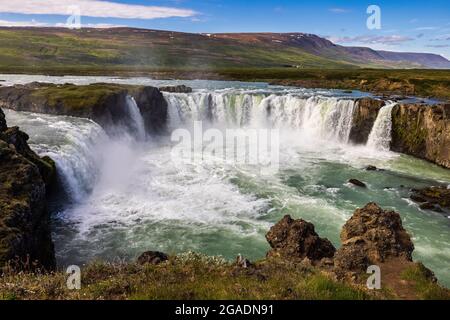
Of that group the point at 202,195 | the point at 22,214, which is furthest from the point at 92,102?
the point at 22,214

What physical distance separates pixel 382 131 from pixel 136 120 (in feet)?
113

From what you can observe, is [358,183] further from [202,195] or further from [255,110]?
[255,110]

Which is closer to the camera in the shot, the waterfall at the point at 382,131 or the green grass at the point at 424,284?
the green grass at the point at 424,284

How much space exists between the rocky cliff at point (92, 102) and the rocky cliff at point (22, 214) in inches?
1126

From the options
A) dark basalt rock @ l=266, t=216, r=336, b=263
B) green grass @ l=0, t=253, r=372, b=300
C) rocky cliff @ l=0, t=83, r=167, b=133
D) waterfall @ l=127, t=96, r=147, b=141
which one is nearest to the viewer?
green grass @ l=0, t=253, r=372, b=300

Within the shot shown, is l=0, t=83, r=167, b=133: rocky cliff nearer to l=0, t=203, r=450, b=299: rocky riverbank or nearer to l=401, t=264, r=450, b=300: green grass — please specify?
l=0, t=203, r=450, b=299: rocky riverbank

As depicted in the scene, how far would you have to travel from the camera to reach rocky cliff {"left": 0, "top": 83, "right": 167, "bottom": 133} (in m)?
51.9

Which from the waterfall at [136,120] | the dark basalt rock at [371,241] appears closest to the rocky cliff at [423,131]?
the dark basalt rock at [371,241]

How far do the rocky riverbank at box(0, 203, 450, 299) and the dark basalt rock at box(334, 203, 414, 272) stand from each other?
0.04m

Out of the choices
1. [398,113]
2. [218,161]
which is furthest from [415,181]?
[218,161]

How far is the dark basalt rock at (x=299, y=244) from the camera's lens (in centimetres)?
1797

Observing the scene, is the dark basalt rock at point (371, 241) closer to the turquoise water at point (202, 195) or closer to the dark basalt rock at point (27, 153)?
the turquoise water at point (202, 195)

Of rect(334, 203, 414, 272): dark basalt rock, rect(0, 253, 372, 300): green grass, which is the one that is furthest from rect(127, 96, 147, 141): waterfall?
rect(0, 253, 372, 300): green grass
